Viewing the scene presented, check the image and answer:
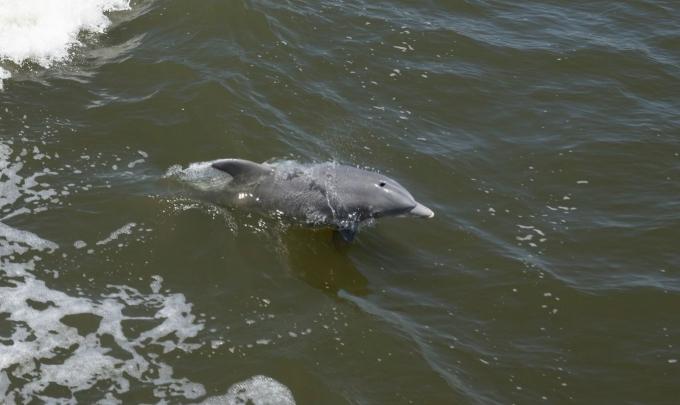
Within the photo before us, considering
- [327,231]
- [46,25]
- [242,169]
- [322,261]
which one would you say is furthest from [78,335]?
[46,25]

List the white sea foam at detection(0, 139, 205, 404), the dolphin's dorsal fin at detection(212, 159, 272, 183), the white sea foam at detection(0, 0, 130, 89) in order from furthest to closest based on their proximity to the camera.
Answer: the white sea foam at detection(0, 0, 130, 89), the dolphin's dorsal fin at detection(212, 159, 272, 183), the white sea foam at detection(0, 139, 205, 404)

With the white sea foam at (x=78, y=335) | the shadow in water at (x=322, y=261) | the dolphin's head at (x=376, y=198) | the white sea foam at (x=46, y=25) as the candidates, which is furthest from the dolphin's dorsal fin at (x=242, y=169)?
the white sea foam at (x=46, y=25)

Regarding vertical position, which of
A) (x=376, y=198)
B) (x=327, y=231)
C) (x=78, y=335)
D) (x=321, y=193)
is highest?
(x=376, y=198)

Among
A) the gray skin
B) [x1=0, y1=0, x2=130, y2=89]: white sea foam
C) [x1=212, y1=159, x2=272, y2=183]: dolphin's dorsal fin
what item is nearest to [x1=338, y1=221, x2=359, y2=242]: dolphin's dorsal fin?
the gray skin

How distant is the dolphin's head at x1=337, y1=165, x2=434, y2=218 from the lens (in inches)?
478

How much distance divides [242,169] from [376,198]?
2.13 metres

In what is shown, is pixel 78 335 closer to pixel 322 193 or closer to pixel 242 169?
pixel 242 169

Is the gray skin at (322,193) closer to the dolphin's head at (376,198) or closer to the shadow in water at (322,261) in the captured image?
the dolphin's head at (376,198)

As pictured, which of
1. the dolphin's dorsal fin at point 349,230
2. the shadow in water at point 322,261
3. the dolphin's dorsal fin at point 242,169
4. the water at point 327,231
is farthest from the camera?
the dolphin's dorsal fin at point 349,230

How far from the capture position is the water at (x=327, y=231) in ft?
34.6

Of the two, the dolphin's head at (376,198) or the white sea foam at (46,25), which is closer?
the dolphin's head at (376,198)

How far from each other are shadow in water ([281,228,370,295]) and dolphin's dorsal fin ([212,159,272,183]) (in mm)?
1028

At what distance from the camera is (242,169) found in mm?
12625

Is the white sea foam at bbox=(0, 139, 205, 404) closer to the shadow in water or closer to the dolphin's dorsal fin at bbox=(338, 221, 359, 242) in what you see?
the shadow in water
